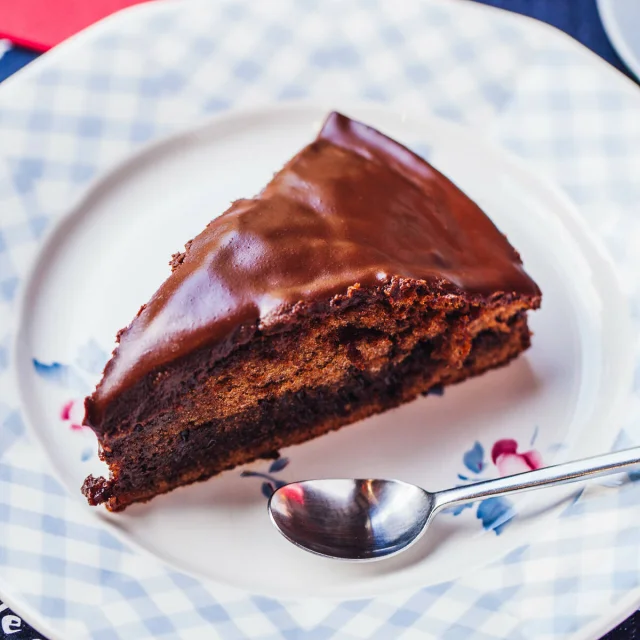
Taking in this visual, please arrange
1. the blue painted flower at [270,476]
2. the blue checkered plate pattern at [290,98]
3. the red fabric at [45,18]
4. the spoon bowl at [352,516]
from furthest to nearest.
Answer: the red fabric at [45,18], the blue painted flower at [270,476], the spoon bowl at [352,516], the blue checkered plate pattern at [290,98]

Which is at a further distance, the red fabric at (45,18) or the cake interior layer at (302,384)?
the red fabric at (45,18)

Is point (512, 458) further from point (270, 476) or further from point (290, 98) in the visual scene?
point (290, 98)

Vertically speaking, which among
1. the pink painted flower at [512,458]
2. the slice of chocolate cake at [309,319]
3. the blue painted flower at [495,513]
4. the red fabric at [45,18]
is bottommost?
the blue painted flower at [495,513]

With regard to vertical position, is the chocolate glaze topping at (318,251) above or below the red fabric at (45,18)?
below

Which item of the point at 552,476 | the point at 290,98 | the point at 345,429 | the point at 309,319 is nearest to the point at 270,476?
the point at 345,429

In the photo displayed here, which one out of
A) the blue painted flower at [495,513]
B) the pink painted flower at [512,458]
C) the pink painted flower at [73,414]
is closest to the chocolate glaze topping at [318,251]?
the pink painted flower at [73,414]

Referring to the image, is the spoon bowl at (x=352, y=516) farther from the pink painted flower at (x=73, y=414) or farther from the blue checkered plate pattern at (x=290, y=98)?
the pink painted flower at (x=73, y=414)

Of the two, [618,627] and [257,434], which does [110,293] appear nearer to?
[257,434]

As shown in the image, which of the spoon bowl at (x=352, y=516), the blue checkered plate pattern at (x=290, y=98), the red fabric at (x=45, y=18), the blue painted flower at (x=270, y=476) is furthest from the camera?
the red fabric at (x=45, y=18)
